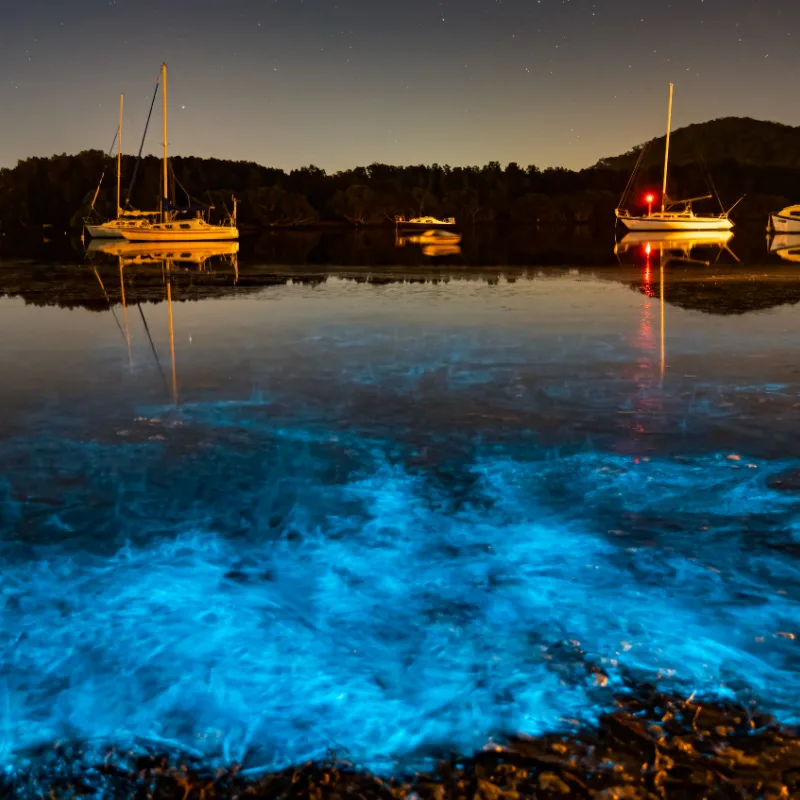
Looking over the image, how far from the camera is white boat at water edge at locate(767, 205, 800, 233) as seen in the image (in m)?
83.6

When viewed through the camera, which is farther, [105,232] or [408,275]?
[105,232]

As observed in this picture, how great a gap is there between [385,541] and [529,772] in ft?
9.94

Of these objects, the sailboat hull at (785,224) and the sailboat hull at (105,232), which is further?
the sailboat hull at (785,224)

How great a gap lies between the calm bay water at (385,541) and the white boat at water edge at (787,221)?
78551 mm

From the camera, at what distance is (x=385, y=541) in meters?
6.94

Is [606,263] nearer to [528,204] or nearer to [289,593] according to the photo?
[289,593]

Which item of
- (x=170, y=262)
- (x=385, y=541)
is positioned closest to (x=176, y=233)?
(x=170, y=262)

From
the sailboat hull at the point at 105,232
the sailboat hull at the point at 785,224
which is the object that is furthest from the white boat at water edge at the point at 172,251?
the sailboat hull at the point at 785,224

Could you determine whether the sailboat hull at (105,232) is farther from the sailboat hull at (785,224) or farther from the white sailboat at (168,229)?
the sailboat hull at (785,224)

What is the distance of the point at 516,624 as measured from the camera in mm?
5531

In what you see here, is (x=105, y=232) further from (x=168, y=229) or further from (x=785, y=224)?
(x=785, y=224)

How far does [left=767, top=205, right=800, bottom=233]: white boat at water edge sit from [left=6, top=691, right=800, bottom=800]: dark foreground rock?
89922mm

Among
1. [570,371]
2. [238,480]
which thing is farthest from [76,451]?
[570,371]

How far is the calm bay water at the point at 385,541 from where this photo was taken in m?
4.76
